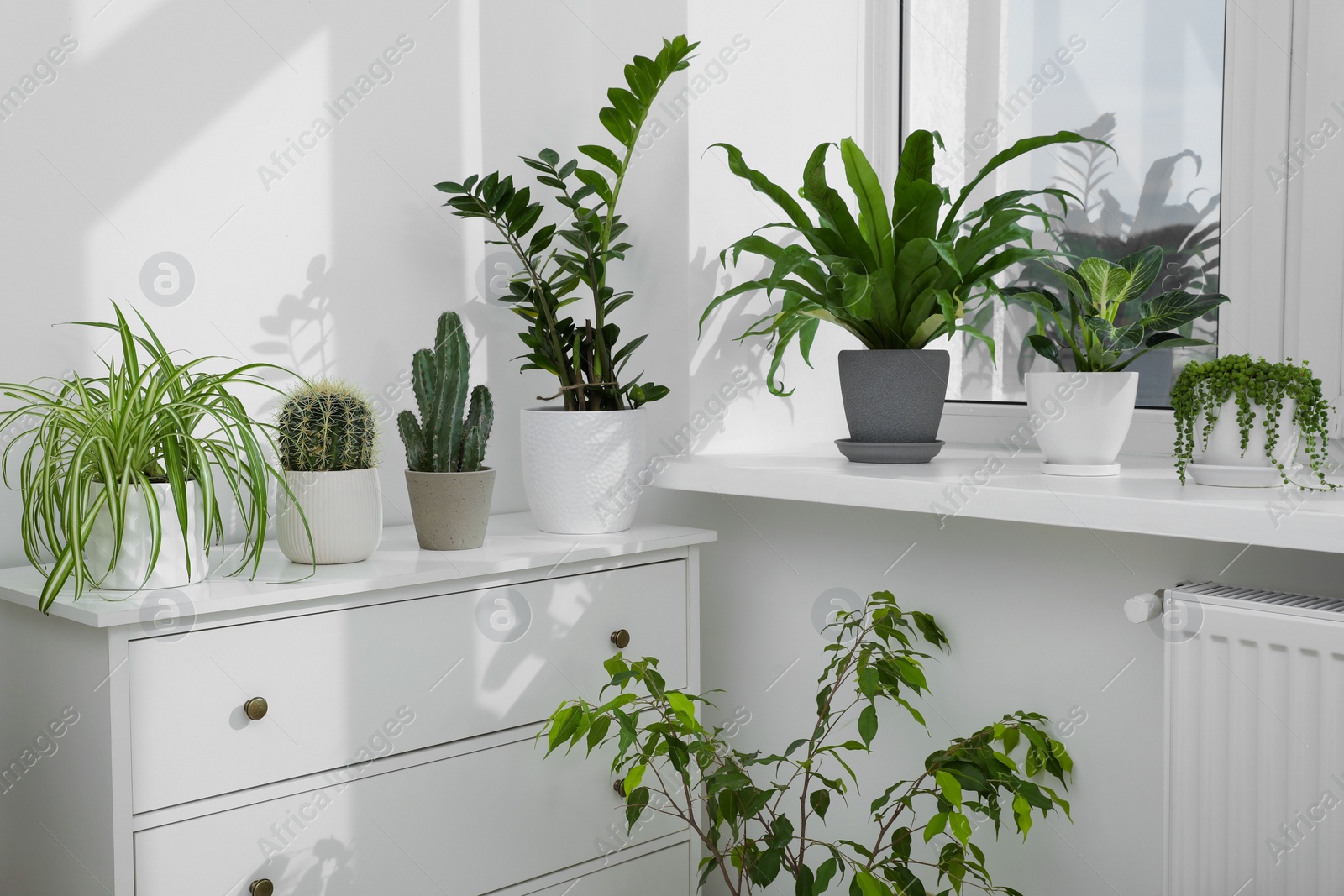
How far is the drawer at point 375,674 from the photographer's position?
1.17 meters

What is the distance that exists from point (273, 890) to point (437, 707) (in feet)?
0.92

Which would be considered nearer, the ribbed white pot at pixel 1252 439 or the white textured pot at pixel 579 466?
the ribbed white pot at pixel 1252 439

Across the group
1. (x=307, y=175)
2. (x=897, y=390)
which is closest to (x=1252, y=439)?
(x=897, y=390)

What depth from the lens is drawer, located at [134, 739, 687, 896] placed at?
120cm

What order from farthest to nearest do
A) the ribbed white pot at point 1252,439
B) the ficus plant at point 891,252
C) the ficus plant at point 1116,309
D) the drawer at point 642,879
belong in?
the drawer at point 642,879 → the ficus plant at point 891,252 → the ficus plant at point 1116,309 → the ribbed white pot at point 1252,439

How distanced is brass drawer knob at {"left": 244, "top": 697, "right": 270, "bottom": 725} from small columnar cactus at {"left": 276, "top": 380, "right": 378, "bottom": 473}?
0.98 feet

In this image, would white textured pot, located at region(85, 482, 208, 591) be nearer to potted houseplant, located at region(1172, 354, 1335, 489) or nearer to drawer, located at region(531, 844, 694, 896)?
drawer, located at region(531, 844, 694, 896)

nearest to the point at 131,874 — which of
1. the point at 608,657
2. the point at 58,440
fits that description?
the point at 58,440

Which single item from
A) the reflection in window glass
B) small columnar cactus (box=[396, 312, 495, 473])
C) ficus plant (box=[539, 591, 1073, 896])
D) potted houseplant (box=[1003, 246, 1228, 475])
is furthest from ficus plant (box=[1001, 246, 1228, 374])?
small columnar cactus (box=[396, 312, 495, 473])

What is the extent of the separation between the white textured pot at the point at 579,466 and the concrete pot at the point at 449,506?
0.13 meters

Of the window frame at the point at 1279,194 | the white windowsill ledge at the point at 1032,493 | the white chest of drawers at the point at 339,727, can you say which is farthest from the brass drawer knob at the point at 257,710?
the window frame at the point at 1279,194

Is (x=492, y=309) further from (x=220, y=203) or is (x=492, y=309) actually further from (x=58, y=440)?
(x=58, y=440)

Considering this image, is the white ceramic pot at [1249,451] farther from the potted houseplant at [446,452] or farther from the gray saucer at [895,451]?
the potted houseplant at [446,452]

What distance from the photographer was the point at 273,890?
1246mm
